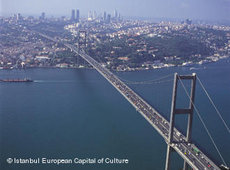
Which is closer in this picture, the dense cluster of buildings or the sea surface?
the sea surface

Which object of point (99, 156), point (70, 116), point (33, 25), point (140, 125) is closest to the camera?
point (99, 156)

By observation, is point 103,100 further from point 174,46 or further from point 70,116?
point 174,46

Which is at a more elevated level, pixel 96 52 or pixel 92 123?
pixel 96 52

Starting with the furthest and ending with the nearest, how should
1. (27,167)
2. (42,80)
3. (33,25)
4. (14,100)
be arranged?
(33,25), (42,80), (14,100), (27,167)

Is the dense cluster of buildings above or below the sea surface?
above

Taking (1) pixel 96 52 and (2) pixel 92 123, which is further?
(1) pixel 96 52

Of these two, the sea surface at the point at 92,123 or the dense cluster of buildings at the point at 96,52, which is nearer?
the sea surface at the point at 92,123

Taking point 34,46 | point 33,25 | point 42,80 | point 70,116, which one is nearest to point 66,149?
point 70,116

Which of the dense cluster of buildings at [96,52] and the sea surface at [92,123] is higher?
the dense cluster of buildings at [96,52]
